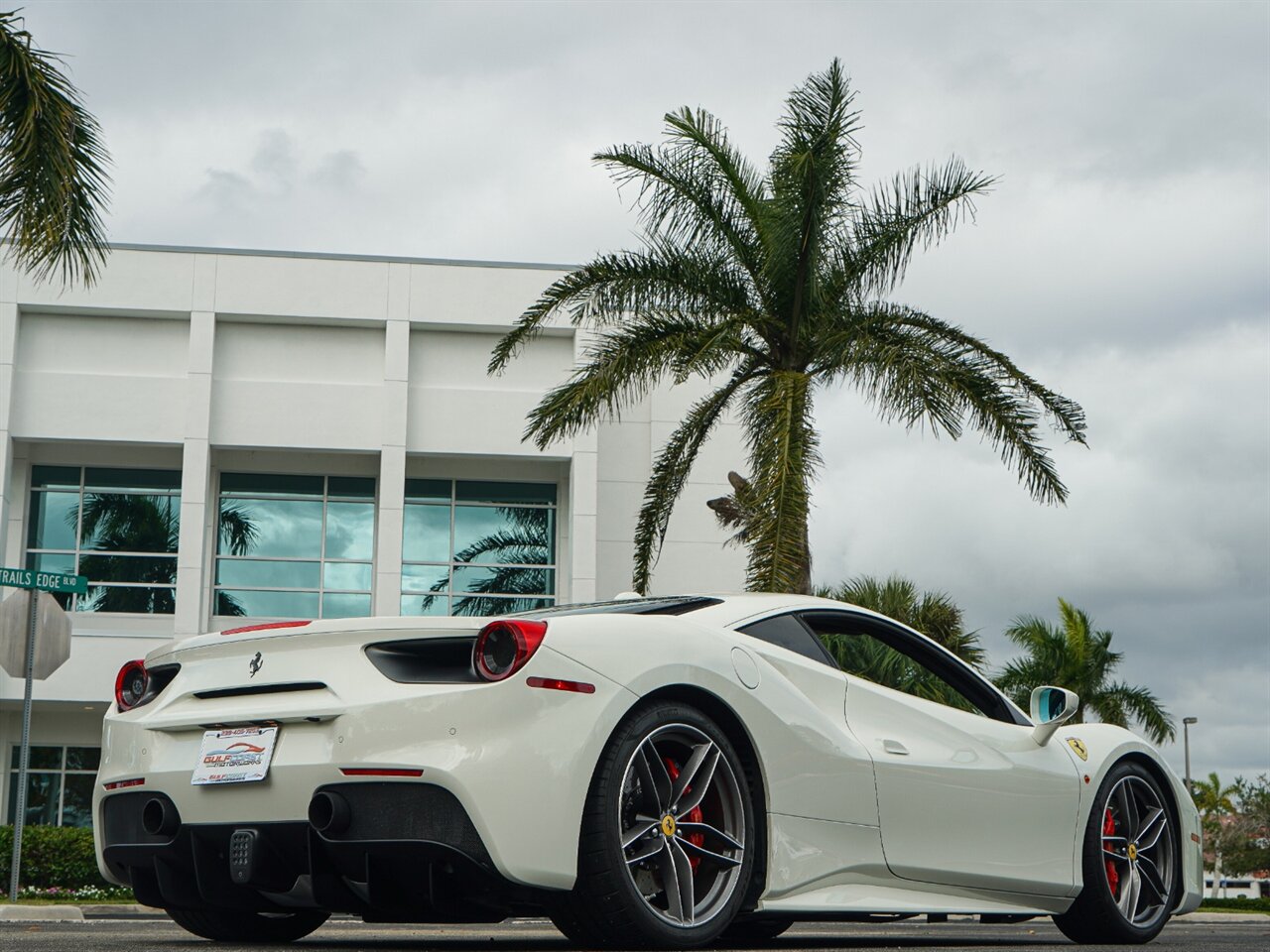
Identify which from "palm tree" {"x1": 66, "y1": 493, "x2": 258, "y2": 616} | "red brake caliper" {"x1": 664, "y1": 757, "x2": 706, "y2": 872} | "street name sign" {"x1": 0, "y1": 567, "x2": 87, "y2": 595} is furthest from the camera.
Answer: "palm tree" {"x1": 66, "y1": 493, "x2": 258, "y2": 616}

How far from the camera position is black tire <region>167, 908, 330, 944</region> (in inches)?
215

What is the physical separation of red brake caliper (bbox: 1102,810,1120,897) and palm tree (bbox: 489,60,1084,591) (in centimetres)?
888

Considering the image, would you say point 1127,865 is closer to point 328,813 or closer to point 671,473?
point 328,813

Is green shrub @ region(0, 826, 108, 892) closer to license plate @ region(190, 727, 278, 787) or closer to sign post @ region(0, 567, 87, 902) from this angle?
sign post @ region(0, 567, 87, 902)

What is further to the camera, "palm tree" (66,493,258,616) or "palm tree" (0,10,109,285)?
"palm tree" (66,493,258,616)

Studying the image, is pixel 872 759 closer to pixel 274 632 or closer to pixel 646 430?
pixel 274 632

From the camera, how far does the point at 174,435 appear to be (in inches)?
1123

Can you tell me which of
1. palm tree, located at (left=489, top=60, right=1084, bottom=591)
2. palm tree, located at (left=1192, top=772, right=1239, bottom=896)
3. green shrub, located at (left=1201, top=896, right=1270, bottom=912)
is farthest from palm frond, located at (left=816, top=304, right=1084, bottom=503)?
palm tree, located at (left=1192, top=772, right=1239, bottom=896)

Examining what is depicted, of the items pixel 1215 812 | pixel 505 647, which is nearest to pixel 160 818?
pixel 505 647

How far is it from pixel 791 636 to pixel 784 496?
8.84m

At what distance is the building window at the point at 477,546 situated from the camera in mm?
29391

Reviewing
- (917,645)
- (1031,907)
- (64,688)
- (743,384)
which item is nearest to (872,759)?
(917,645)

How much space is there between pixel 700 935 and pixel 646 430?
2588 centimetres

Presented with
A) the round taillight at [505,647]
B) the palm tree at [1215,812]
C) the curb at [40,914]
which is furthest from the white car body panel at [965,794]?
the palm tree at [1215,812]
